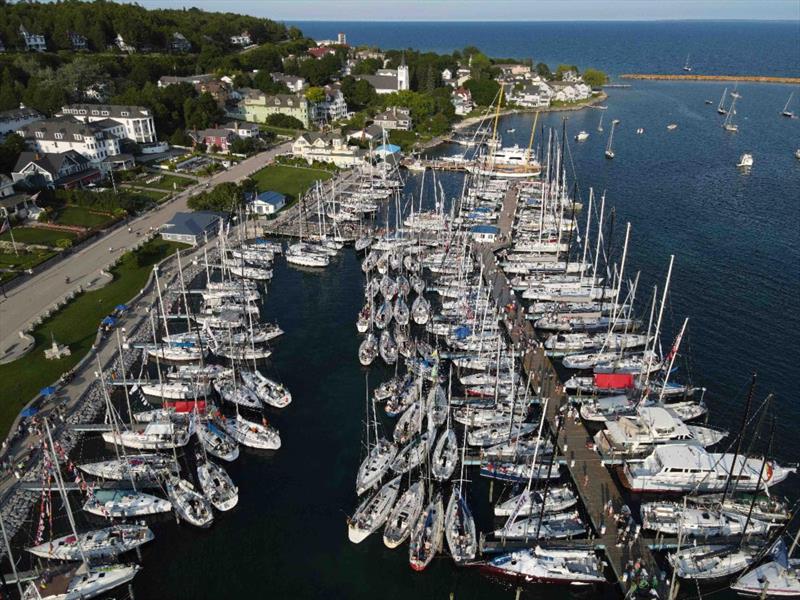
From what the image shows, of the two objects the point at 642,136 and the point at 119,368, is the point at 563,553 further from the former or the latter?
the point at 642,136

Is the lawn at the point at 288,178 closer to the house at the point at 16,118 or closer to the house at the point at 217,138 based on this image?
the house at the point at 217,138

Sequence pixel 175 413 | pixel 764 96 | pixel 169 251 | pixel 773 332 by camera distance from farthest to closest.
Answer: pixel 764 96 < pixel 169 251 < pixel 773 332 < pixel 175 413

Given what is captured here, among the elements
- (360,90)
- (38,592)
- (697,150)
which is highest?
(360,90)

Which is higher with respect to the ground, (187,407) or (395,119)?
(395,119)

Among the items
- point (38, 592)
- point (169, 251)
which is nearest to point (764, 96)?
point (169, 251)

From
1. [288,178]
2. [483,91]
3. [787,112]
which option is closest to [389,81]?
[483,91]

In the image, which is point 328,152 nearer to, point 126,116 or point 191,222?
point 126,116

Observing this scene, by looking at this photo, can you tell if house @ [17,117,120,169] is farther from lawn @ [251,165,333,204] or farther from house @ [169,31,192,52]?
house @ [169,31,192,52]

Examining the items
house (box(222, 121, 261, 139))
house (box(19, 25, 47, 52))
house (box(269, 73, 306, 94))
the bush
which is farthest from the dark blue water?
house (box(19, 25, 47, 52))
